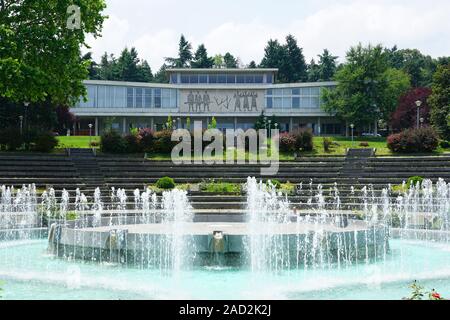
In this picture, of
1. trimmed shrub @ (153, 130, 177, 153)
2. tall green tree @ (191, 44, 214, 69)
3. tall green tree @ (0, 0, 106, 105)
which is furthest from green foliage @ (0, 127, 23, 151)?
tall green tree @ (191, 44, 214, 69)

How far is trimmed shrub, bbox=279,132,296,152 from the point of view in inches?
1640

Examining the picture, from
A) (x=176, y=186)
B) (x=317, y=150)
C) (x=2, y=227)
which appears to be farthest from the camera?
(x=317, y=150)

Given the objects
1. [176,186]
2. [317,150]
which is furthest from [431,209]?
[317,150]

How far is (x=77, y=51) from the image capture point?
70.4ft

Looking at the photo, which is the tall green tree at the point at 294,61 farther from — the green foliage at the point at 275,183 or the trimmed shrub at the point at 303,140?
the green foliage at the point at 275,183

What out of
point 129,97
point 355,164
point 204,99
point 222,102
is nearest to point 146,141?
point 355,164

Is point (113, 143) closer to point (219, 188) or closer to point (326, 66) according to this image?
point (219, 188)

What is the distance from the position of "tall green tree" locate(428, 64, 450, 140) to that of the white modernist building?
12.9 m

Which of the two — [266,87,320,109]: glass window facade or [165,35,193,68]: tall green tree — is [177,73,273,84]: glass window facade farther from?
[165,35,193,68]: tall green tree

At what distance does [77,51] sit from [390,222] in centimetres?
1346

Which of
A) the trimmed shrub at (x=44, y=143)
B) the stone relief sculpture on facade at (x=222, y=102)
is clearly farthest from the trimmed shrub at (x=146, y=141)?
the stone relief sculpture on facade at (x=222, y=102)

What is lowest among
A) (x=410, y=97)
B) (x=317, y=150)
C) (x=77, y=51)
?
(x=317, y=150)

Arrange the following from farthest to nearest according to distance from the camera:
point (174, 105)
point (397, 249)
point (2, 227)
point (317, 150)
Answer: point (174, 105) < point (317, 150) < point (2, 227) < point (397, 249)

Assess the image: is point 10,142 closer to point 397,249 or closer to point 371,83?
point 397,249
